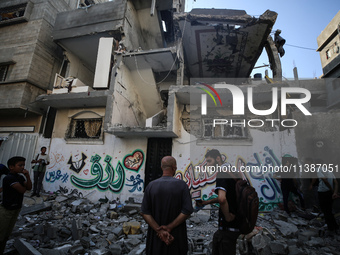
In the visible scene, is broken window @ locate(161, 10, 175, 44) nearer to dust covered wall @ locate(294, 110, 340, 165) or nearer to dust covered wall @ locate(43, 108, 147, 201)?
dust covered wall @ locate(43, 108, 147, 201)

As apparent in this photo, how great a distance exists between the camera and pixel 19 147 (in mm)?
8828

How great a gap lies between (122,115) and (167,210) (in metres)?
6.43

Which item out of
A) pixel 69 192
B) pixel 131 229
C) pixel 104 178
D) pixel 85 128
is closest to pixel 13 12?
pixel 85 128

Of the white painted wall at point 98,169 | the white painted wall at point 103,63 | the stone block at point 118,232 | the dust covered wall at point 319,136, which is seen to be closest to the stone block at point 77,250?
the stone block at point 118,232

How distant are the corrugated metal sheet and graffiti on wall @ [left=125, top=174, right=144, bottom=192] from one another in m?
5.27

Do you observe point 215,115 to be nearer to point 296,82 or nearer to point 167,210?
point 167,210

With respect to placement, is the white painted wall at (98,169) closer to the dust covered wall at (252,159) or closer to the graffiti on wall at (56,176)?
the graffiti on wall at (56,176)

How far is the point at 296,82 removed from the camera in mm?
12062

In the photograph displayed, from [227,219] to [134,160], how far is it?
5837 millimetres

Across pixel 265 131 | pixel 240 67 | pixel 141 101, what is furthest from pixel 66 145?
pixel 240 67

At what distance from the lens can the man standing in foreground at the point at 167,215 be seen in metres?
1.96

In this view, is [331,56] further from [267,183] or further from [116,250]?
[116,250]

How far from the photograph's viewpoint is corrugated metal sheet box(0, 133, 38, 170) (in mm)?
8742

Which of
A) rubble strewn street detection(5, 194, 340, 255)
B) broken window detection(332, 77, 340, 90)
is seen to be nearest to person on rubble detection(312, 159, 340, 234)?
rubble strewn street detection(5, 194, 340, 255)
